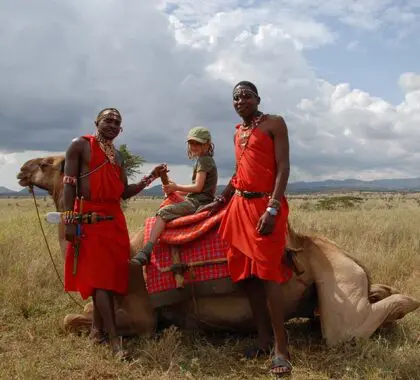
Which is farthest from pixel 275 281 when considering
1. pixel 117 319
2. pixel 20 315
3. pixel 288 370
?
pixel 20 315

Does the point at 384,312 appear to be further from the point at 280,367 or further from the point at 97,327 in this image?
the point at 97,327

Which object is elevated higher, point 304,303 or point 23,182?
point 23,182

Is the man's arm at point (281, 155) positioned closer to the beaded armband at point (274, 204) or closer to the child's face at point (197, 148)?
the beaded armband at point (274, 204)

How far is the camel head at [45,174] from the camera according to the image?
573cm

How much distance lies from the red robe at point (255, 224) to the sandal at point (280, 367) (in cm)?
64

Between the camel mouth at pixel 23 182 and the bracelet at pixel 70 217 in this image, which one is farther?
the camel mouth at pixel 23 182

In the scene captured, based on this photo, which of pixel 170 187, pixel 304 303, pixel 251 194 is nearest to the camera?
pixel 251 194

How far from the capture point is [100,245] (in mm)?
5121

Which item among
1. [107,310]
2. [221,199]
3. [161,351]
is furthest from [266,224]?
[107,310]

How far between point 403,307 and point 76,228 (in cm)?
315

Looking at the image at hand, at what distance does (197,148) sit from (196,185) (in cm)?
38

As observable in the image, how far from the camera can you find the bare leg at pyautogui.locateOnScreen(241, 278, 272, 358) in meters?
4.95

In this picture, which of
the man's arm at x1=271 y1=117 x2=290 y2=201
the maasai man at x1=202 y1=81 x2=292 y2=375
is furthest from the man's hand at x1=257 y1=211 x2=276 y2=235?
the man's arm at x1=271 y1=117 x2=290 y2=201

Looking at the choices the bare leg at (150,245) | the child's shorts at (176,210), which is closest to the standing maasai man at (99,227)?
the bare leg at (150,245)
